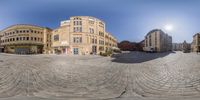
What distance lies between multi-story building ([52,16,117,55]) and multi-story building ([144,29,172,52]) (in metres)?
0.87

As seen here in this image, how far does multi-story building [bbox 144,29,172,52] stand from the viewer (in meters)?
3.78

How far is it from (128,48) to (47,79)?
3.13m

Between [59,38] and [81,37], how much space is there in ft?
1.86

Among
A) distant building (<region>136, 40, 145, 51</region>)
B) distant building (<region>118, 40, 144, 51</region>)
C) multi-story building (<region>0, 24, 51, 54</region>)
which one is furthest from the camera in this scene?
distant building (<region>118, 40, 144, 51</region>)

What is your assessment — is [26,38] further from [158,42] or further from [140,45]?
[158,42]

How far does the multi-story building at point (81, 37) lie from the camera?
12.2ft

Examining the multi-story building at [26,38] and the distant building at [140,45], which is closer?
the multi-story building at [26,38]

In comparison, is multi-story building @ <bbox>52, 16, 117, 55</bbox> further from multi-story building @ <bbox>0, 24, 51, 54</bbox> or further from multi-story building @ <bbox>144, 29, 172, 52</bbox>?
multi-story building @ <bbox>144, 29, 172, 52</bbox>

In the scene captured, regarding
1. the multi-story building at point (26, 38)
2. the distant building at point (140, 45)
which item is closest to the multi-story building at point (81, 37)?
the multi-story building at point (26, 38)

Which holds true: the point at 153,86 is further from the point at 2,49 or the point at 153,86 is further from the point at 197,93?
the point at 2,49

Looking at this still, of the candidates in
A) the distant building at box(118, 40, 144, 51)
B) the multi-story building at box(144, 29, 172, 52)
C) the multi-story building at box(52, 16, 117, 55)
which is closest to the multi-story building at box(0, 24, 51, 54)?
the multi-story building at box(52, 16, 117, 55)

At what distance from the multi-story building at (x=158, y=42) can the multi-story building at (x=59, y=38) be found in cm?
87

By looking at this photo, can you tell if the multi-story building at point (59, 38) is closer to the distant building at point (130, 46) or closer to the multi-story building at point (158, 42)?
the distant building at point (130, 46)

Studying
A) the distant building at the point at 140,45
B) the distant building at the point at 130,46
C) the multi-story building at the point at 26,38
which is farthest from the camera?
the distant building at the point at 130,46
